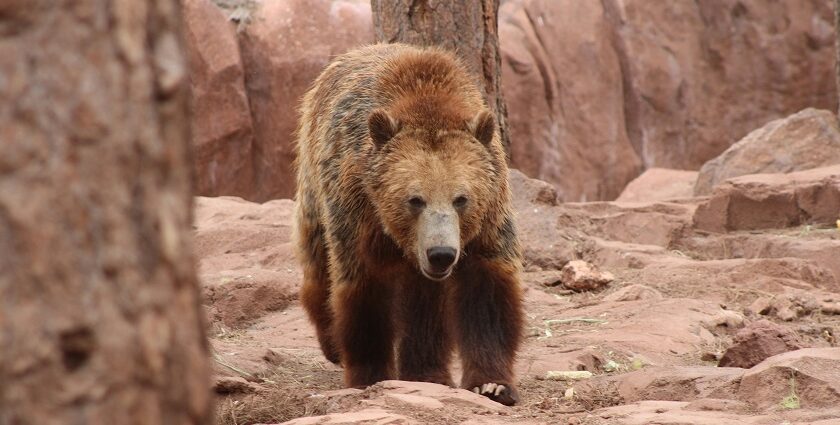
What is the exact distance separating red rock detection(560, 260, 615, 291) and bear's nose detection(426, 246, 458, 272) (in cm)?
322

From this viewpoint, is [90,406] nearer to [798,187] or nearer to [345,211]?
[345,211]

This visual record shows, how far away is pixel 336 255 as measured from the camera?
18.0 feet

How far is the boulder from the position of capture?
10.5m

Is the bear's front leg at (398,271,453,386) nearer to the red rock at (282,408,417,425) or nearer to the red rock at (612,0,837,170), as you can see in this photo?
the red rock at (282,408,417,425)

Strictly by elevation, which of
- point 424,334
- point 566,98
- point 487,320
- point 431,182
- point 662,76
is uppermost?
point 662,76

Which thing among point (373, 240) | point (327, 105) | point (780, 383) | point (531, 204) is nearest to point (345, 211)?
point (373, 240)

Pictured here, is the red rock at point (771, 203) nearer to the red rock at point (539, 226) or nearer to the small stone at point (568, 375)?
the red rock at point (539, 226)

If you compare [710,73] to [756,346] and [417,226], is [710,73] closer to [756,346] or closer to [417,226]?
[756,346]

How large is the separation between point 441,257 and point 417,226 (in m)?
0.26

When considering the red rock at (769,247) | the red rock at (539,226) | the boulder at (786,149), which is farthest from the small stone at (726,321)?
the boulder at (786,149)

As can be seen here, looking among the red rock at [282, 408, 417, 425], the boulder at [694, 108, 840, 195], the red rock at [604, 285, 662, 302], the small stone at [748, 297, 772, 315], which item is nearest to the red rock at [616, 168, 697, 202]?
the boulder at [694, 108, 840, 195]

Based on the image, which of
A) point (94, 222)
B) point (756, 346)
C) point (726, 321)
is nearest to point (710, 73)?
point (726, 321)

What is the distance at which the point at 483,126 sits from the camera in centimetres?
521

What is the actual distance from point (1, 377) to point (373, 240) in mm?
3859
